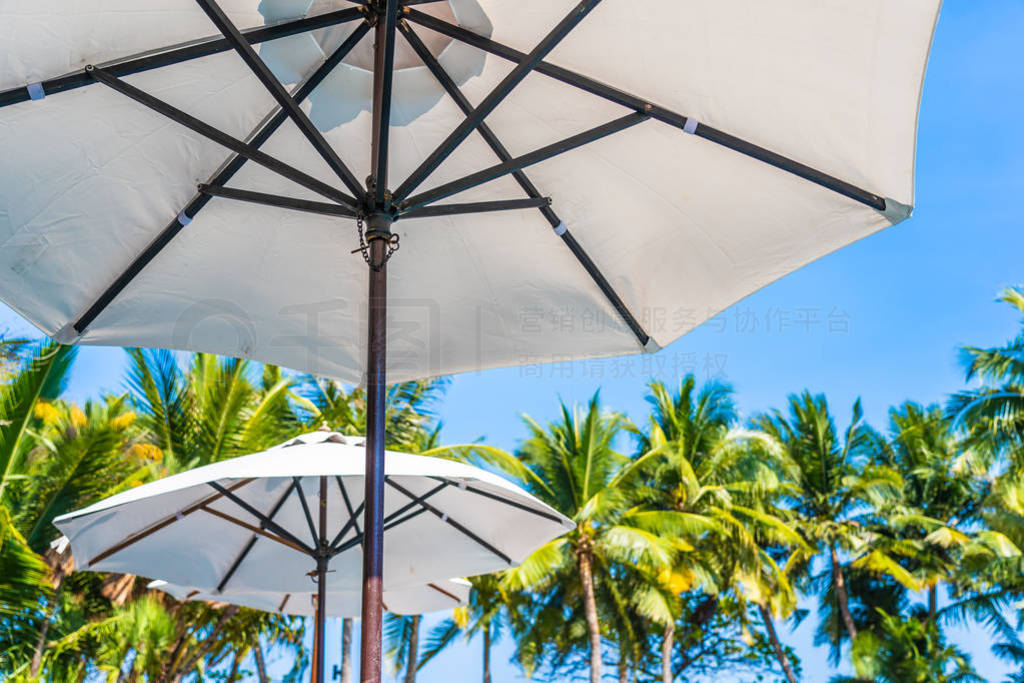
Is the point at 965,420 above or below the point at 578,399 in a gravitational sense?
below

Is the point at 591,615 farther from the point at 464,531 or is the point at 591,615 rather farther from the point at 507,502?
the point at 507,502

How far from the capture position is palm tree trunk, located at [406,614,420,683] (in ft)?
71.5

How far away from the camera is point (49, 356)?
8727 mm

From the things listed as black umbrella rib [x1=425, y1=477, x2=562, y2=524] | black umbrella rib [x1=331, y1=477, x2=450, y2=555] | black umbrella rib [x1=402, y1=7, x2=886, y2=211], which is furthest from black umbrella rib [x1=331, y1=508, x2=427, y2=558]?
black umbrella rib [x1=402, y1=7, x2=886, y2=211]

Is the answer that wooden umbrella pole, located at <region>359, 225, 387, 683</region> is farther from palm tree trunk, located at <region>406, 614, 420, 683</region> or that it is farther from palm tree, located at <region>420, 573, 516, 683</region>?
palm tree trunk, located at <region>406, 614, 420, 683</region>

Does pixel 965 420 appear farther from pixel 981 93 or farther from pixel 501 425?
pixel 981 93

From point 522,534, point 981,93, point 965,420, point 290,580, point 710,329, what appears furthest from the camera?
point 981,93

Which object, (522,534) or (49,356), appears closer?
(522,534)

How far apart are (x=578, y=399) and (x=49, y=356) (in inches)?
579

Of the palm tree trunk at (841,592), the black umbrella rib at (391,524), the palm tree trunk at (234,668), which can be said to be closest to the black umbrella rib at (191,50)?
the black umbrella rib at (391,524)

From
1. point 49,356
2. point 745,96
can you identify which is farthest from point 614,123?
point 49,356

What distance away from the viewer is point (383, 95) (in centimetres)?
316

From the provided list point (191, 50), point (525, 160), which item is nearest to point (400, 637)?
point (525, 160)

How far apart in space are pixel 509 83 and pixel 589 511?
1697cm
